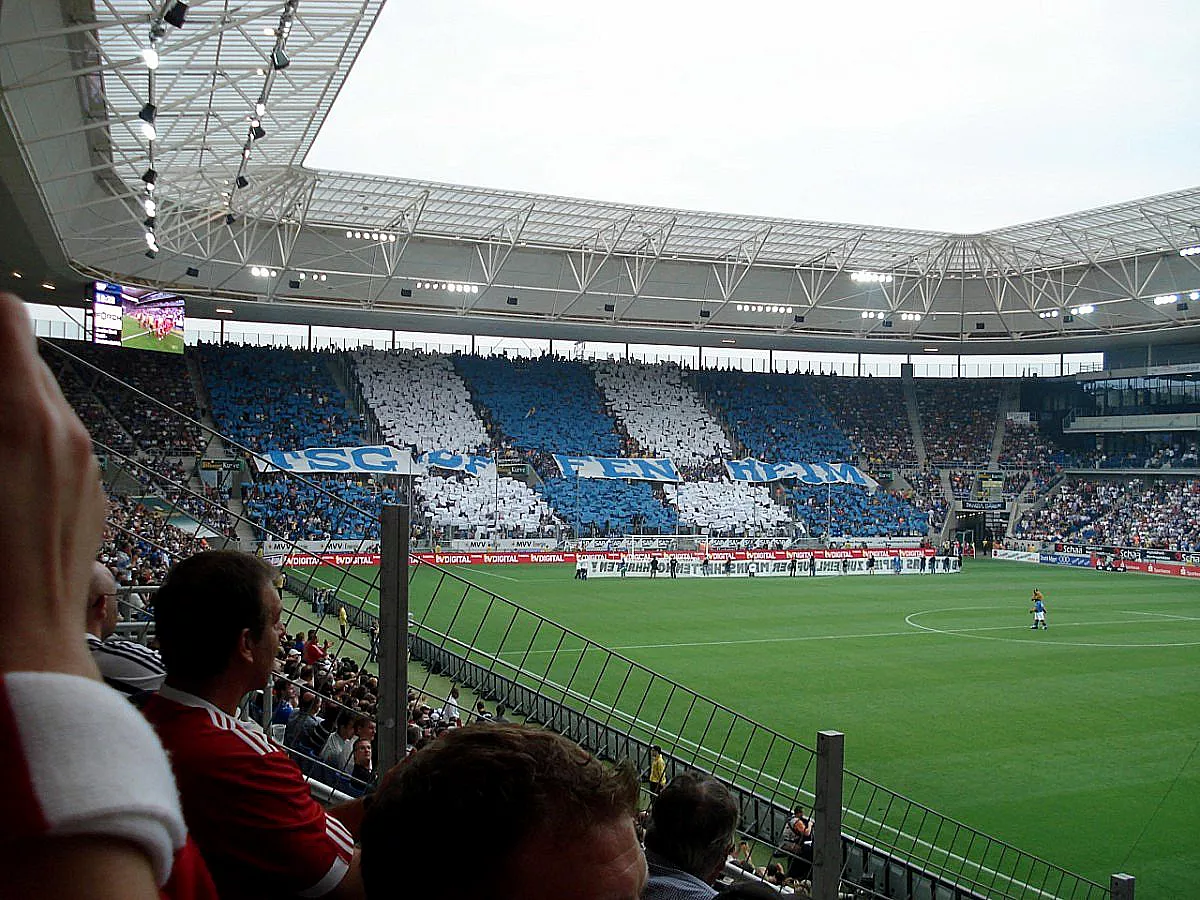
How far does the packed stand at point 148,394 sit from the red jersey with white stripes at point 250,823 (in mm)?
39669

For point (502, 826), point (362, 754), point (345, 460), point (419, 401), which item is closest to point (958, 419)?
point (419, 401)

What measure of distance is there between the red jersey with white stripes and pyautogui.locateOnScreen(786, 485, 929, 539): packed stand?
49.3 m

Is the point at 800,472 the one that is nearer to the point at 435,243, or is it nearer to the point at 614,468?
the point at 614,468

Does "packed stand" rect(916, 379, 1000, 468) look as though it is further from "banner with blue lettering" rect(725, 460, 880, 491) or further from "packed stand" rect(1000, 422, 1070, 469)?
"banner with blue lettering" rect(725, 460, 880, 491)

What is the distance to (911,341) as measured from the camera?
56.1 metres

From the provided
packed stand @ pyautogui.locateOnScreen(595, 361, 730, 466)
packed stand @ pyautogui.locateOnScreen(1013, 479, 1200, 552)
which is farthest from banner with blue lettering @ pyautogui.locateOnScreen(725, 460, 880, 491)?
packed stand @ pyautogui.locateOnScreen(1013, 479, 1200, 552)

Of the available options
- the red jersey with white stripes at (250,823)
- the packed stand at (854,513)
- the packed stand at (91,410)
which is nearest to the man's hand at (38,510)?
the red jersey with white stripes at (250,823)

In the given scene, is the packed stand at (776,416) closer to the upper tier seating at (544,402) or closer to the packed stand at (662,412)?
the packed stand at (662,412)

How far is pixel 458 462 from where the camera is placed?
48438mm

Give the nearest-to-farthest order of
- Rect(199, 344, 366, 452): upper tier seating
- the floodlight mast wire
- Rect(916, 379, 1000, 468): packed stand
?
the floodlight mast wire → Rect(199, 344, 366, 452): upper tier seating → Rect(916, 379, 1000, 468): packed stand

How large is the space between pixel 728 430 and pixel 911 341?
37.2 feet

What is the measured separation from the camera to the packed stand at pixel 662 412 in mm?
54500

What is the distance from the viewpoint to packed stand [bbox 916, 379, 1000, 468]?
60.8 m

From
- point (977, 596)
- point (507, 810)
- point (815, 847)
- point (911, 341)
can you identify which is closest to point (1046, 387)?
point (911, 341)
